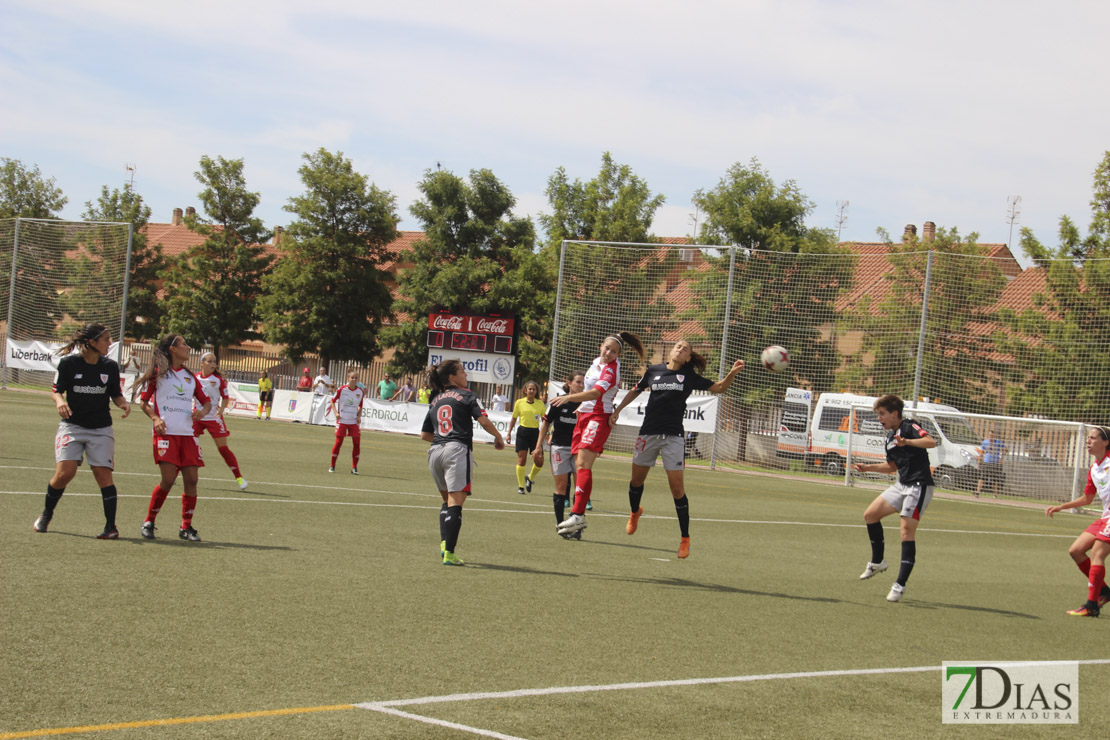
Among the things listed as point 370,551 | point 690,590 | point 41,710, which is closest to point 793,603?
point 690,590

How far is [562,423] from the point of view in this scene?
1484cm

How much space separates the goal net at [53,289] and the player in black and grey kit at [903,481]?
3820 cm

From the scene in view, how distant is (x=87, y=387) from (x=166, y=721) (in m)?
5.79

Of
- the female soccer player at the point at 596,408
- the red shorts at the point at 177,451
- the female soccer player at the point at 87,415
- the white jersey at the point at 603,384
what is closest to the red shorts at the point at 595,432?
the female soccer player at the point at 596,408

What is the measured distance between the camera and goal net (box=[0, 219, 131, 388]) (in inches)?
1662

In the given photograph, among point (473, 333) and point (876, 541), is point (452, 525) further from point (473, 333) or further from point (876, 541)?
point (473, 333)

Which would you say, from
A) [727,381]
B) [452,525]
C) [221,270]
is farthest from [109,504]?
[221,270]

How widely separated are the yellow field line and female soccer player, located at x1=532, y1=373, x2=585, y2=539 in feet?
18.7

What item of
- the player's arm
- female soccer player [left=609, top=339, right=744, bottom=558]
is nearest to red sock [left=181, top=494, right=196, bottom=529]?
female soccer player [left=609, top=339, right=744, bottom=558]

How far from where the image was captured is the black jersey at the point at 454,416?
946 cm

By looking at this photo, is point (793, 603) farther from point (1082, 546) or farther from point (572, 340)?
point (572, 340)

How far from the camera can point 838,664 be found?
22.0 ft

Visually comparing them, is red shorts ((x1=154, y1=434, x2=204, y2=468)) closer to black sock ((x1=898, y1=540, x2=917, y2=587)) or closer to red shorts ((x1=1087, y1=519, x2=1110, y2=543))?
black sock ((x1=898, y1=540, x2=917, y2=587))

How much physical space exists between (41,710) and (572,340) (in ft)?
98.5
